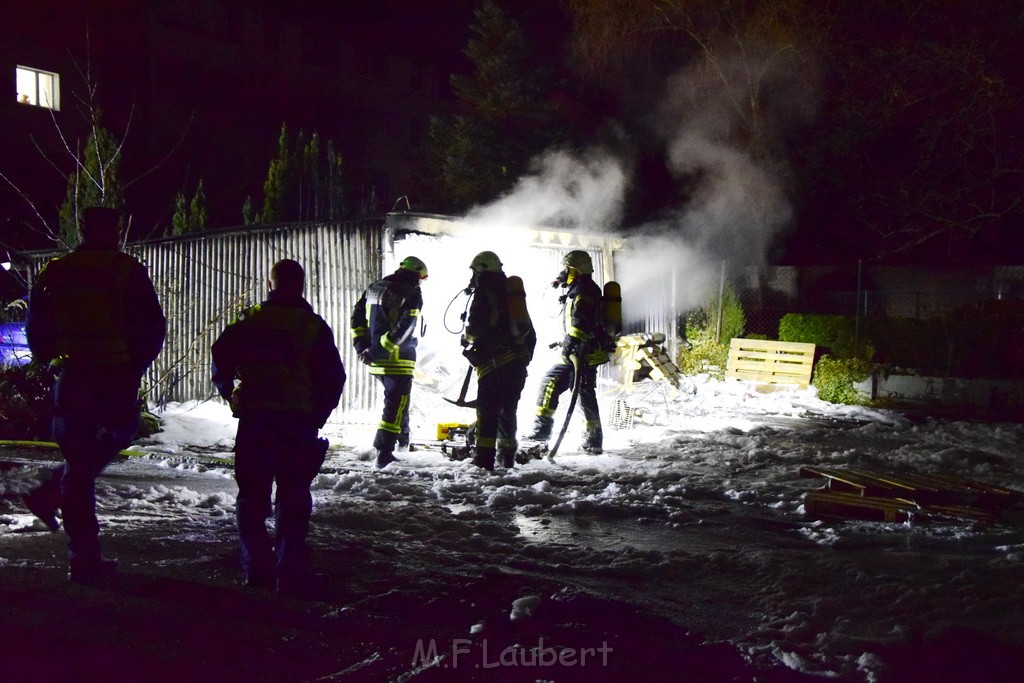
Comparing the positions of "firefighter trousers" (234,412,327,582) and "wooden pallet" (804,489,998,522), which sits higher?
"firefighter trousers" (234,412,327,582)

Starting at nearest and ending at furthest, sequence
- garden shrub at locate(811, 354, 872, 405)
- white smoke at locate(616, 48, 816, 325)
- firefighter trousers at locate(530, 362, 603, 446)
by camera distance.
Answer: firefighter trousers at locate(530, 362, 603, 446), garden shrub at locate(811, 354, 872, 405), white smoke at locate(616, 48, 816, 325)

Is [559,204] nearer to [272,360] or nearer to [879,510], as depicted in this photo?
[879,510]

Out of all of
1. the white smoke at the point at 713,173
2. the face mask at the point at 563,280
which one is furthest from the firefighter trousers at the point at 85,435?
the white smoke at the point at 713,173

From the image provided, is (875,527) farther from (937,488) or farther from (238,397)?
(238,397)

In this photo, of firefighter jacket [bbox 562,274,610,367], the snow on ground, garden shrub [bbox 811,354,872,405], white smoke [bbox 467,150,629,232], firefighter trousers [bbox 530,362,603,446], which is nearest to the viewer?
the snow on ground

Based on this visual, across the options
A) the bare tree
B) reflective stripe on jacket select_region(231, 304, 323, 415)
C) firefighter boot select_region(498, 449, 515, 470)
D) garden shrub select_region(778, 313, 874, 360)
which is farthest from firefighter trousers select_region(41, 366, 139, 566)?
garden shrub select_region(778, 313, 874, 360)

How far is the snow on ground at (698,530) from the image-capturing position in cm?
427

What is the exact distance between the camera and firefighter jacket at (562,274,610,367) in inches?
336

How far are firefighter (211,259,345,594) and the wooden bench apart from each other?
12.4m

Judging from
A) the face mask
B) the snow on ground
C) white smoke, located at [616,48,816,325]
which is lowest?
the snow on ground

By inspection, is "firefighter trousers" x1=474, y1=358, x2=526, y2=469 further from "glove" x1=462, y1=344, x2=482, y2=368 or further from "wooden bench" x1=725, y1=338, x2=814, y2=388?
"wooden bench" x1=725, y1=338, x2=814, y2=388

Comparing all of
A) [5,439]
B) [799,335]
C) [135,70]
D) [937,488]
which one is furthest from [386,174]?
[937,488]

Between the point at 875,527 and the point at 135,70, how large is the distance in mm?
26981

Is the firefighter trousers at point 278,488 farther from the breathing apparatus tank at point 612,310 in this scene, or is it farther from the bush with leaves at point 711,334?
the bush with leaves at point 711,334
